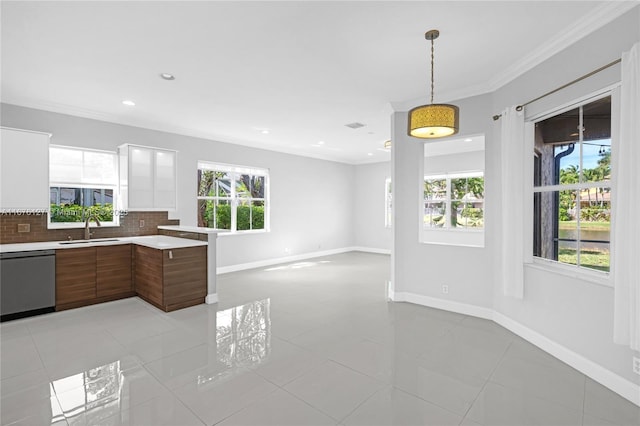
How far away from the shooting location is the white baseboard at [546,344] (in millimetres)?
2273

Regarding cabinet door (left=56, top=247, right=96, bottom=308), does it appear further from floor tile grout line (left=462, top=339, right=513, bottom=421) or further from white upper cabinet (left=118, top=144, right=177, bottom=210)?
floor tile grout line (left=462, top=339, right=513, bottom=421)

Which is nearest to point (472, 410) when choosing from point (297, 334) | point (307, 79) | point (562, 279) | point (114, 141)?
point (562, 279)

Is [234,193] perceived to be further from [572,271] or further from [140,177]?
[572,271]

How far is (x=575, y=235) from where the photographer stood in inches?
114

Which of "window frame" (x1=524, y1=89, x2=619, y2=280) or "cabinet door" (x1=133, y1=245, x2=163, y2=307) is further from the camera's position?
"cabinet door" (x1=133, y1=245, x2=163, y2=307)

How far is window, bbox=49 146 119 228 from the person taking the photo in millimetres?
4602

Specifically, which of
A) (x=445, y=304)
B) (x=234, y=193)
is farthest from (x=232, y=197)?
(x=445, y=304)

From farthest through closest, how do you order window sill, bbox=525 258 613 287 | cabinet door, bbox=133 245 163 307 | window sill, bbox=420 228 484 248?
window sill, bbox=420 228 484 248 < cabinet door, bbox=133 245 163 307 < window sill, bbox=525 258 613 287

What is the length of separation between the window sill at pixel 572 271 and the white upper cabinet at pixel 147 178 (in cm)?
529

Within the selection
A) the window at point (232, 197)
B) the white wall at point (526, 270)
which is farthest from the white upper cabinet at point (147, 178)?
the white wall at point (526, 270)

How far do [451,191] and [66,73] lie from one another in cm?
790

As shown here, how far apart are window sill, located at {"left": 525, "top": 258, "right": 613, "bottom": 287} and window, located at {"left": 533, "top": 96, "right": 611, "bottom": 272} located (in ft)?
0.18

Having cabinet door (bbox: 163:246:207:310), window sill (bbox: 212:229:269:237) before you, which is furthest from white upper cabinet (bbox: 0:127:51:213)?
window sill (bbox: 212:229:269:237)

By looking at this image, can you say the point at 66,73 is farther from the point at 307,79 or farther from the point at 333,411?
the point at 333,411
